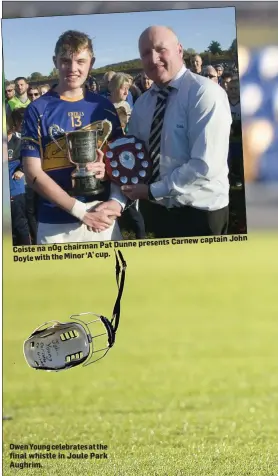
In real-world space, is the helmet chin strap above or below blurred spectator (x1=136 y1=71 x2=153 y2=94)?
below

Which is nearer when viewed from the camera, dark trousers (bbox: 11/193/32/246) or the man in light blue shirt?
the man in light blue shirt

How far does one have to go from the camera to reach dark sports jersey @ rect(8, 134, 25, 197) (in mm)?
2627

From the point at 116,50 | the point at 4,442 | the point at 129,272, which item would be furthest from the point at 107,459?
the point at 116,50

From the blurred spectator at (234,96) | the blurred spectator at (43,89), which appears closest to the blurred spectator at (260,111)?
the blurred spectator at (234,96)

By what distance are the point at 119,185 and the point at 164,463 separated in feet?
3.59

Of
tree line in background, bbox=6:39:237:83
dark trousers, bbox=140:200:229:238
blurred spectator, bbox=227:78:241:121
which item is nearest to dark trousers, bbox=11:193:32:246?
dark trousers, bbox=140:200:229:238

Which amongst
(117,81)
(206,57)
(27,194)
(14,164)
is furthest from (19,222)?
(206,57)

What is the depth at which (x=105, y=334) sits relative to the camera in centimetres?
262

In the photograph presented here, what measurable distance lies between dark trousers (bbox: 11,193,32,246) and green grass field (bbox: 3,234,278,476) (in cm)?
22

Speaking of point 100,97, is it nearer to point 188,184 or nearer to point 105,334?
point 188,184

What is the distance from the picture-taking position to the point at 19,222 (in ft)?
8.68

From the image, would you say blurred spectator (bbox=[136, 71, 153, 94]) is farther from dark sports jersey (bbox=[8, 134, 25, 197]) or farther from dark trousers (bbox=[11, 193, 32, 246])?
dark trousers (bbox=[11, 193, 32, 246])

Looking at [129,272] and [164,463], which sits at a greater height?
[129,272]

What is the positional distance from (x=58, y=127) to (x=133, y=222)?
0.47m
